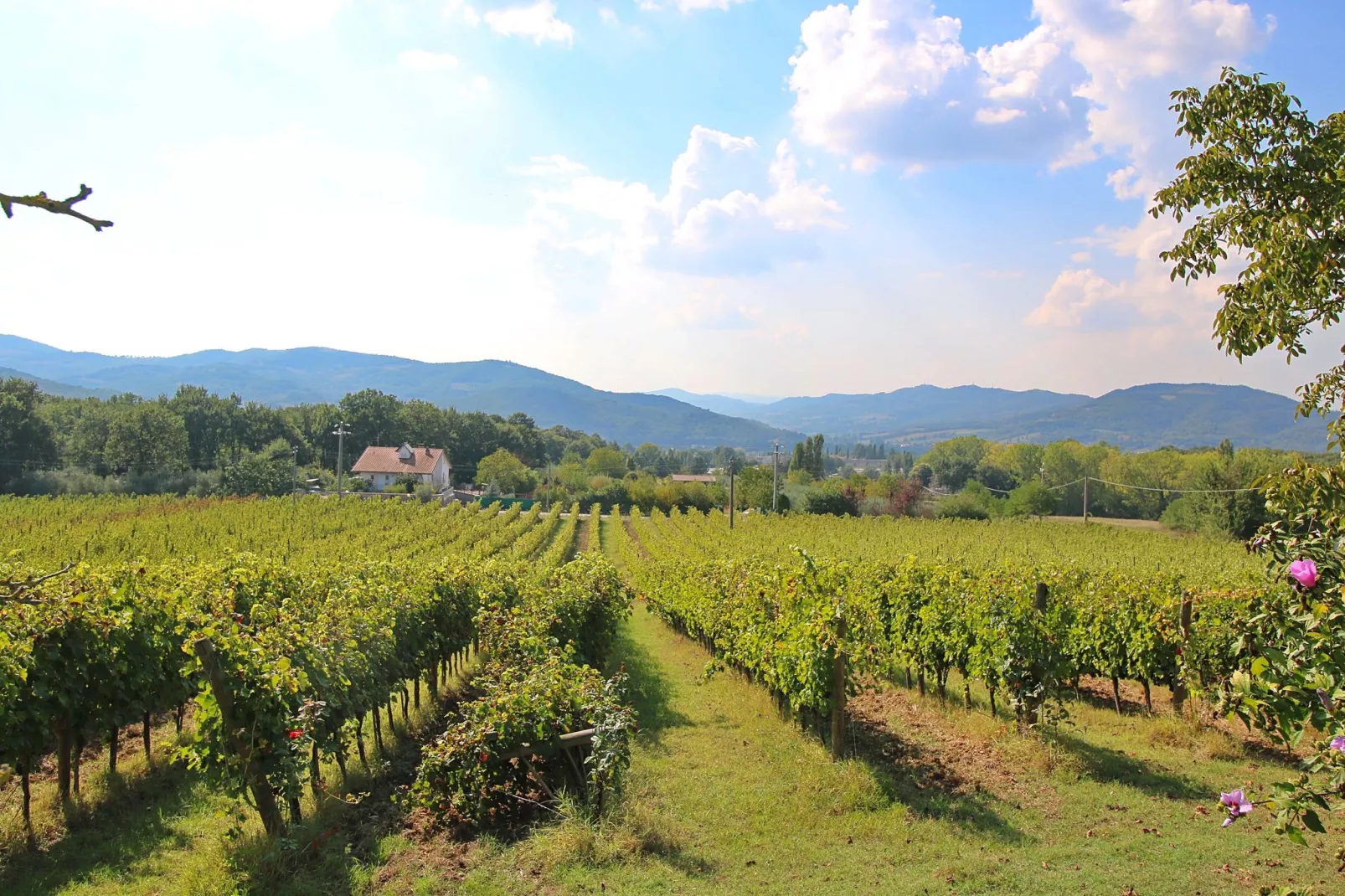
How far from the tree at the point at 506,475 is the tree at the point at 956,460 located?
68.8 m

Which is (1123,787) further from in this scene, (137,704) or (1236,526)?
(1236,526)

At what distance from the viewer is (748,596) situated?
10.4 metres

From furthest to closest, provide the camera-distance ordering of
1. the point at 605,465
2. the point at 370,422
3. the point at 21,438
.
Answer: the point at 605,465 < the point at 370,422 < the point at 21,438

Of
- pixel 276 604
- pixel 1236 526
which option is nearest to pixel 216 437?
pixel 276 604

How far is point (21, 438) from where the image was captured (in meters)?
61.2

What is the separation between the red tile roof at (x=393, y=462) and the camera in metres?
86.5

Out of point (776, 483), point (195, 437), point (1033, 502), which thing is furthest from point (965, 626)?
point (195, 437)

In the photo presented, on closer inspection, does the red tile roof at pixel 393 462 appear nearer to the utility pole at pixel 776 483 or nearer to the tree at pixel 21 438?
the tree at pixel 21 438

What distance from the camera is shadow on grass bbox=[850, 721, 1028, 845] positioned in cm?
664

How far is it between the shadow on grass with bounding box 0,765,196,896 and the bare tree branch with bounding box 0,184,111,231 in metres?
5.82

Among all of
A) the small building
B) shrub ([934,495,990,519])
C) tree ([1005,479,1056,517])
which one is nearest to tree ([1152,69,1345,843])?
shrub ([934,495,990,519])

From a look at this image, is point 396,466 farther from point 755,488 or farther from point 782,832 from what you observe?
point 782,832

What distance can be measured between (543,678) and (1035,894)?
4116mm

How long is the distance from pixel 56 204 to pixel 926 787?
7994mm
